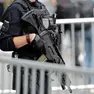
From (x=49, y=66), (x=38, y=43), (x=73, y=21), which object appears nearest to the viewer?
(x=49, y=66)

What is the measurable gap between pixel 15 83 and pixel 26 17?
0.57 metres

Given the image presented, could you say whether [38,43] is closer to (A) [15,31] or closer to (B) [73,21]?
(A) [15,31]

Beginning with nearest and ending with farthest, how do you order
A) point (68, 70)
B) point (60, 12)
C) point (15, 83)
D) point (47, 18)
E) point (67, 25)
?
point (68, 70), point (15, 83), point (47, 18), point (67, 25), point (60, 12)

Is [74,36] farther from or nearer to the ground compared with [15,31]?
nearer to the ground

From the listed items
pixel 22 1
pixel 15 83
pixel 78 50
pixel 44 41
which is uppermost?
pixel 22 1

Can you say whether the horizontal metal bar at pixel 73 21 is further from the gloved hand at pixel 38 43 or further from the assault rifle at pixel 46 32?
the gloved hand at pixel 38 43

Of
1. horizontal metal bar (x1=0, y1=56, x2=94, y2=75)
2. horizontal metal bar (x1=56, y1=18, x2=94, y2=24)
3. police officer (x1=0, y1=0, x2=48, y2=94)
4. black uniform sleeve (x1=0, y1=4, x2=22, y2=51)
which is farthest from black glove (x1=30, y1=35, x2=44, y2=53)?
horizontal metal bar (x1=56, y1=18, x2=94, y2=24)

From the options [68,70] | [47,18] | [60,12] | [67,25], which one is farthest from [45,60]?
[60,12]

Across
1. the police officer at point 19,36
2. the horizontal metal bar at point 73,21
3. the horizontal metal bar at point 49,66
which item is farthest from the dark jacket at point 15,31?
the horizontal metal bar at point 73,21

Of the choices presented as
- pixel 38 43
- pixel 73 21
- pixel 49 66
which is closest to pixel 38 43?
pixel 38 43

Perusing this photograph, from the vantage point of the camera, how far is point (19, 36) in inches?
171

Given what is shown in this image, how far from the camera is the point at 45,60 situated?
4.30 metres

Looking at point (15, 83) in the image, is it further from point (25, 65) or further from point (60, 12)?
point (60, 12)

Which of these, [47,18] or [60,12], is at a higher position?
[47,18]
